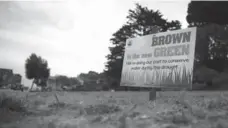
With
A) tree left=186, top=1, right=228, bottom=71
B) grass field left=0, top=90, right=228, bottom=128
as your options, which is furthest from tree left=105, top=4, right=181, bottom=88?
grass field left=0, top=90, right=228, bottom=128

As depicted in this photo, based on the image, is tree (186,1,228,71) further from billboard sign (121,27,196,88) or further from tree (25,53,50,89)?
tree (25,53,50,89)

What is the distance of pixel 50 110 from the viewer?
5.90 metres

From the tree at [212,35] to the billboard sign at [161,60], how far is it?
1689cm

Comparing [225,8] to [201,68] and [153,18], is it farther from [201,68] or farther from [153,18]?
[153,18]

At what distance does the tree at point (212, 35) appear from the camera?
2275cm

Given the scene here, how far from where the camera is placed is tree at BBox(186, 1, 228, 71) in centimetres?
2275

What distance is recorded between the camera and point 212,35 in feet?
75.8

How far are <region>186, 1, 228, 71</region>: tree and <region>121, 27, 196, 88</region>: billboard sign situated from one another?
1689cm

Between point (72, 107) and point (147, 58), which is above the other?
point (147, 58)

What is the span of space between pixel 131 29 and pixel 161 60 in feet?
85.5

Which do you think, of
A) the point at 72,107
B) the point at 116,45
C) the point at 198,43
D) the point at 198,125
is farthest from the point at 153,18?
the point at 198,125

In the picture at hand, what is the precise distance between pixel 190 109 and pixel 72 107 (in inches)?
116

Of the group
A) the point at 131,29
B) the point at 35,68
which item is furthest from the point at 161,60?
the point at 35,68

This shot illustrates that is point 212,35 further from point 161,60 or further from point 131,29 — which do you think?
point 161,60
